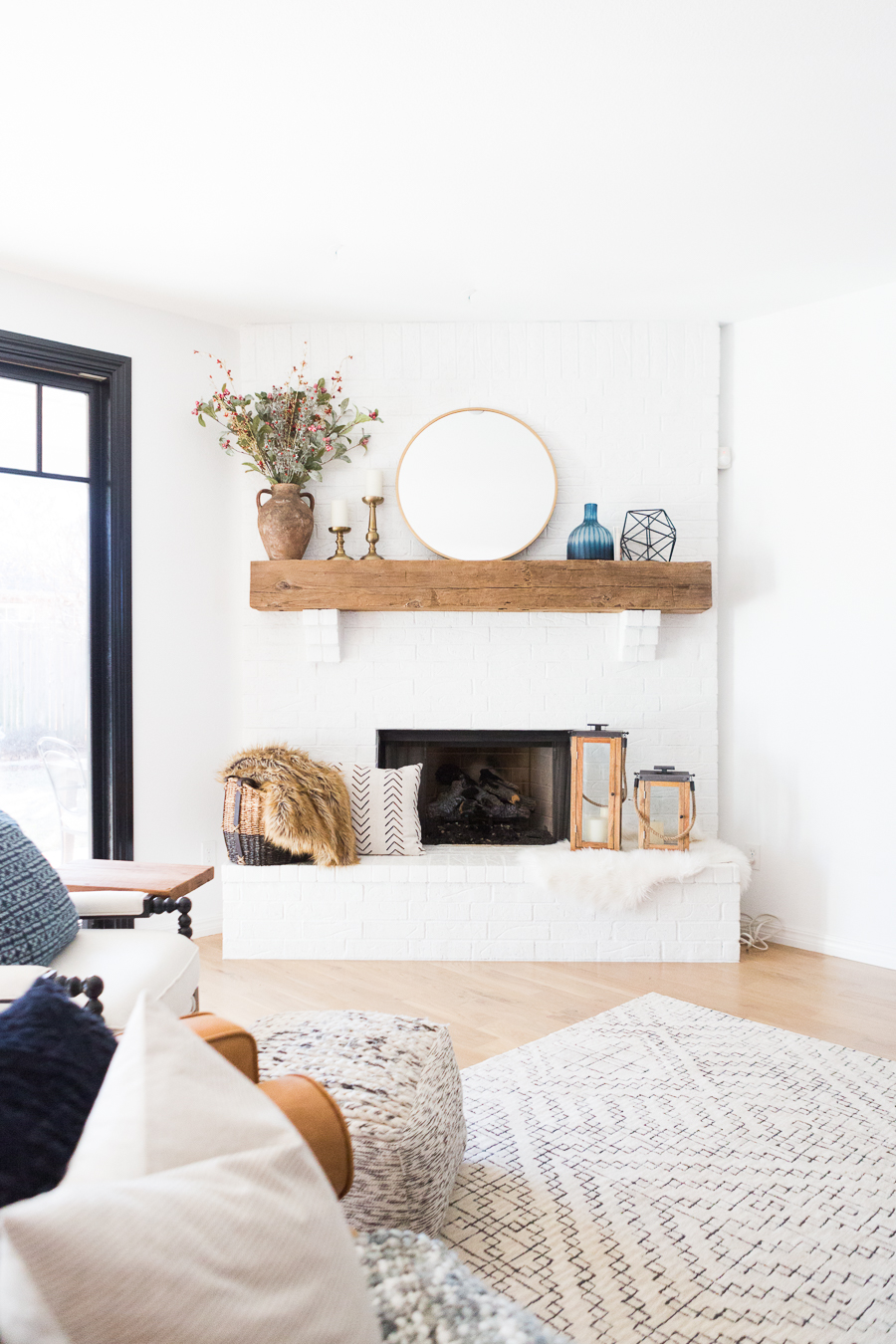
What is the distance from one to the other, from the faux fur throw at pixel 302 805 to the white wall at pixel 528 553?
0.38 meters

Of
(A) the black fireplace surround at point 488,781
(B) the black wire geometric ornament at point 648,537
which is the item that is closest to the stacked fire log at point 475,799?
(A) the black fireplace surround at point 488,781

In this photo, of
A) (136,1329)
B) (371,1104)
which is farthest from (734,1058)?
(136,1329)

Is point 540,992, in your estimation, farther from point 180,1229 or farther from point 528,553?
point 180,1229

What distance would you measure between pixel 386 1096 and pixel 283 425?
2912mm

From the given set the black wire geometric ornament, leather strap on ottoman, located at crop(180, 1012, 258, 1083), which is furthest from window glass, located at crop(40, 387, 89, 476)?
leather strap on ottoman, located at crop(180, 1012, 258, 1083)

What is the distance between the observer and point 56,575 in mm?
3637

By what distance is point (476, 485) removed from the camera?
400 centimetres

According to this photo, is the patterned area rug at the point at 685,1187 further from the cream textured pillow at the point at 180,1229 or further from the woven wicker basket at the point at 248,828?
the woven wicker basket at the point at 248,828

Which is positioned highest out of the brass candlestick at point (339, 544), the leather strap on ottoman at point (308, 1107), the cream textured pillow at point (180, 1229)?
the brass candlestick at point (339, 544)

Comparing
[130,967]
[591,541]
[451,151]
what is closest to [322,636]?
[591,541]

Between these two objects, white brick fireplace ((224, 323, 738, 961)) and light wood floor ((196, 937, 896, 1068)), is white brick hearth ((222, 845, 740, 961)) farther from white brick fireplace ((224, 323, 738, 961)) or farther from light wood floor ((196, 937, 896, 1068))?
white brick fireplace ((224, 323, 738, 961))

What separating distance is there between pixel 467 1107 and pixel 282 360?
3.12 meters

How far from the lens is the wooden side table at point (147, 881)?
233 centimetres

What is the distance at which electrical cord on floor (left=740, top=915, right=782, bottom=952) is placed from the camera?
12.7 ft
